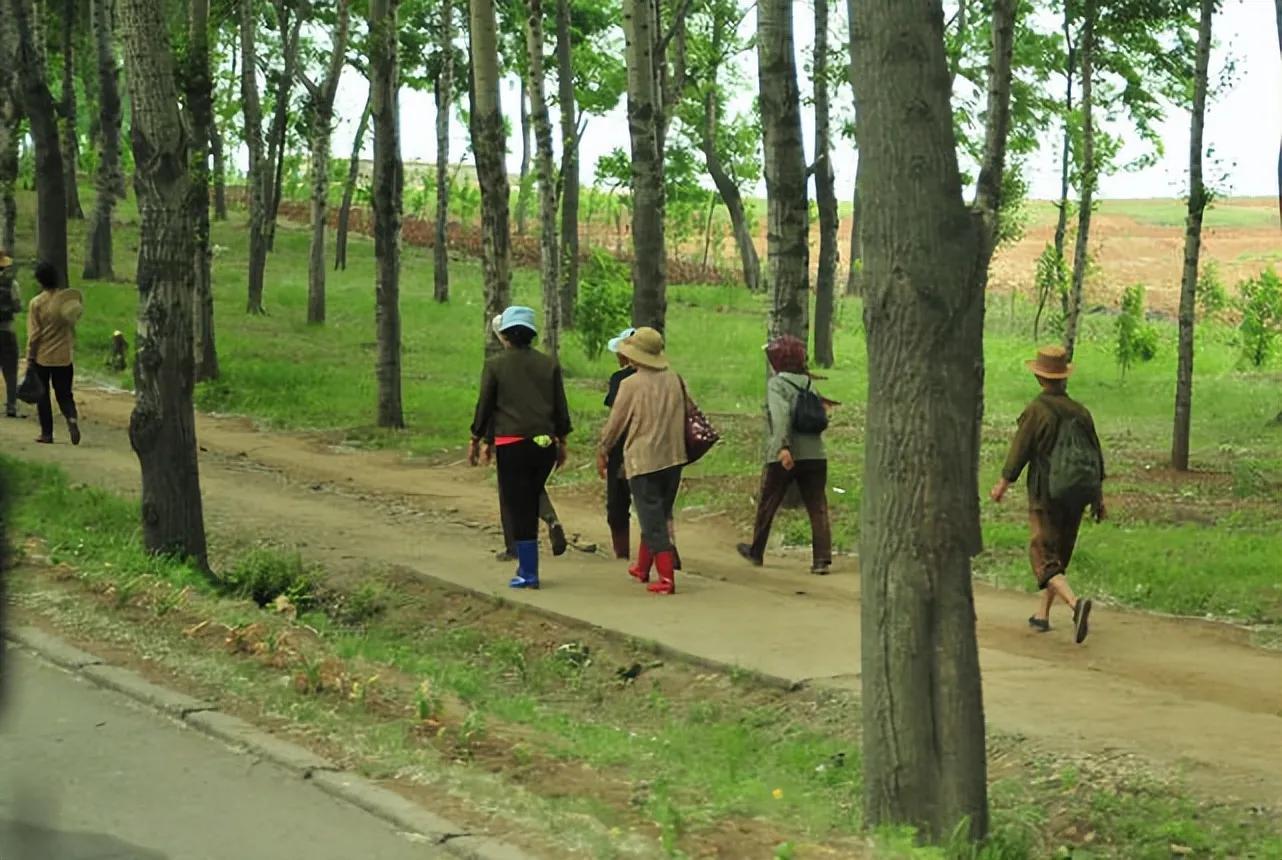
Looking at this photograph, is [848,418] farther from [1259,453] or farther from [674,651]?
[674,651]

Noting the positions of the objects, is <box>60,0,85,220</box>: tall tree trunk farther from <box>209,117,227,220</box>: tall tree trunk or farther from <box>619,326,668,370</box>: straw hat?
<box>619,326,668,370</box>: straw hat

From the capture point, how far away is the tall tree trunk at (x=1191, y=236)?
69.0 feet

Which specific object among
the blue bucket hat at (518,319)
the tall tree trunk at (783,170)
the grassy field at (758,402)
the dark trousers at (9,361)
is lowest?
the grassy field at (758,402)

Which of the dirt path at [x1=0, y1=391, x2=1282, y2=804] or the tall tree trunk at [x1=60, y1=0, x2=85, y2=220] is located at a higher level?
the tall tree trunk at [x1=60, y1=0, x2=85, y2=220]

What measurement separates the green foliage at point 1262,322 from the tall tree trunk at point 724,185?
505 inches

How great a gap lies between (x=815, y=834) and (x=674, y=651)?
12.9 feet

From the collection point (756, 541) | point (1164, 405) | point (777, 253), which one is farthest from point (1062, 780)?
point (1164, 405)

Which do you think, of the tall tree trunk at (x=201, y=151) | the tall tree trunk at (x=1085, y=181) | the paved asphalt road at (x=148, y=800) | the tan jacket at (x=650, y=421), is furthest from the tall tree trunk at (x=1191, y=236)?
the paved asphalt road at (x=148, y=800)

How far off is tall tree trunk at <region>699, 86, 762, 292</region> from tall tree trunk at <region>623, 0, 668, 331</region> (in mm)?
22091

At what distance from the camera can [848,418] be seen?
88.8 ft

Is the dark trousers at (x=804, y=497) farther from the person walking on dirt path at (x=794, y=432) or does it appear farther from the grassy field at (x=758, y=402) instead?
the grassy field at (x=758, y=402)

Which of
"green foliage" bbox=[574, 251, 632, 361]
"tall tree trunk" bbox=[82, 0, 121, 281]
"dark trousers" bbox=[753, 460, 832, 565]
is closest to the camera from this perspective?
"dark trousers" bbox=[753, 460, 832, 565]

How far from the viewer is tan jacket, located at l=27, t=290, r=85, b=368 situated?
18.2 metres

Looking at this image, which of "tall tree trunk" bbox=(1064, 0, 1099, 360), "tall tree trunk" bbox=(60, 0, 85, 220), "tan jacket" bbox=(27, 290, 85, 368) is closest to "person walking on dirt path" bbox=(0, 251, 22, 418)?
"tan jacket" bbox=(27, 290, 85, 368)
